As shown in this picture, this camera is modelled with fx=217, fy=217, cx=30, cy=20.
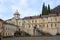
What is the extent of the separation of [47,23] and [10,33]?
11.1 metres

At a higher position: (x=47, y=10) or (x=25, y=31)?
(x=47, y=10)

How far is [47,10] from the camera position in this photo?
64.8 meters

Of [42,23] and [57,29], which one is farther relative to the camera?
[42,23]

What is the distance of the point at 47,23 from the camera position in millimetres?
60500

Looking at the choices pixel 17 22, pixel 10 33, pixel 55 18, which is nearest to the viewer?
pixel 10 33

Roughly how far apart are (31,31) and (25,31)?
6.43ft

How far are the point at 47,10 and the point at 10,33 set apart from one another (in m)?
14.9

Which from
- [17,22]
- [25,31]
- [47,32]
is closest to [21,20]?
[17,22]

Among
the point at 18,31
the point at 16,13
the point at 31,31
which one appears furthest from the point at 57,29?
the point at 16,13

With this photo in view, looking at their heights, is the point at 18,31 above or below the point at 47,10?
below

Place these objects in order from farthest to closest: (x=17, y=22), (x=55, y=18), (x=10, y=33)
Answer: (x=17, y=22), (x=55, y=18), (x=10, y=33)

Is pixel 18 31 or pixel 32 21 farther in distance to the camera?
pixel 32 21

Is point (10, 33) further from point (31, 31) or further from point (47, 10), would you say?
point (47, 10)

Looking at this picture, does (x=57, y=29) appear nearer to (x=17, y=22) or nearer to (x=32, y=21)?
(x=32, y=21)
